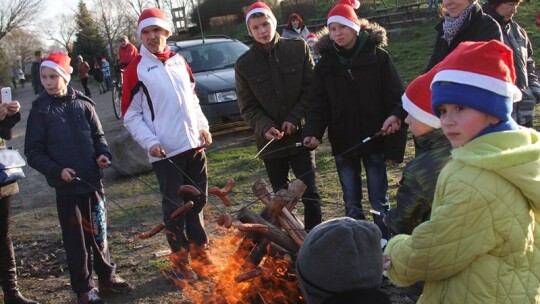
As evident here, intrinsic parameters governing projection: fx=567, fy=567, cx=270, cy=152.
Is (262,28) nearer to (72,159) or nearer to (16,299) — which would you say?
(72,159)

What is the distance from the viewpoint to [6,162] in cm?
438

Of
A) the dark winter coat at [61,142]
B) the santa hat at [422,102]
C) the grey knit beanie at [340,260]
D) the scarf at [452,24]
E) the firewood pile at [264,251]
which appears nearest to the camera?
the grey knit beanie at [340,260]

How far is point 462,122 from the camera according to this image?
2.26 metres

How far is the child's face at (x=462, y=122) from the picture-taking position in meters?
2.25

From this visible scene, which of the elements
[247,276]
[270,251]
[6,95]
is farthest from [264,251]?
[6,95]

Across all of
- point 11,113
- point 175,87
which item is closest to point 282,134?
point 175,87

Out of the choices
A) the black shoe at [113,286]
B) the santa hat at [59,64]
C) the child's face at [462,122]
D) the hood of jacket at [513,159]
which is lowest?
the black shoe at [113,286]

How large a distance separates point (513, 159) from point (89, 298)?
3.46m

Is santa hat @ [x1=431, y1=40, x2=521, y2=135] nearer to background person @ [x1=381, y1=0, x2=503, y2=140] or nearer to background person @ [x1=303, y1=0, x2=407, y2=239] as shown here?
background person @ [x1=381, y1=0, x2=503, y2=140]

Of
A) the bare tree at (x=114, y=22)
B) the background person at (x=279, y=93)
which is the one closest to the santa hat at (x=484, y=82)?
the background person at (x=279, y=93)

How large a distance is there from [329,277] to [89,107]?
3.15 meters

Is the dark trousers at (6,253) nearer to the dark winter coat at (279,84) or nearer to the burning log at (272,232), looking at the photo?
the burning log at (272,232)

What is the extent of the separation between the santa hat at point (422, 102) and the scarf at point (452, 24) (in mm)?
1539

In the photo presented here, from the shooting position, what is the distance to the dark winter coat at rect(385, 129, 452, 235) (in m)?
2.65
